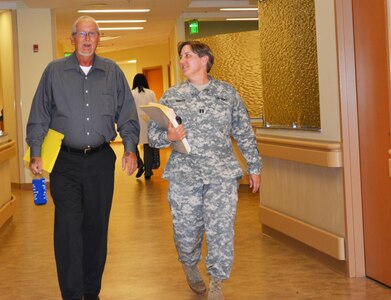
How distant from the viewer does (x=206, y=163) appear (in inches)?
153

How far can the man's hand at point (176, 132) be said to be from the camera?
3688 millimetres

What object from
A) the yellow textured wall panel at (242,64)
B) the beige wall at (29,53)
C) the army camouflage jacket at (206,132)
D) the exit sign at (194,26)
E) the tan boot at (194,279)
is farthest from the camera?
the exit sign at (194,26)

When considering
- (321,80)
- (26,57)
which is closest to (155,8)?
(26,57)

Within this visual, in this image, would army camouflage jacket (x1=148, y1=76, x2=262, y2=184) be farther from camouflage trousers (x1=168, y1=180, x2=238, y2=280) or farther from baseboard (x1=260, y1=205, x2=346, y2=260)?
baseboard (x1=260, y1=205, x2=346, y2=260)

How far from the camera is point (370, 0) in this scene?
4184 mm

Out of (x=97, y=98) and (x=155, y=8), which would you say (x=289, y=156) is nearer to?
(x=97, y=98)

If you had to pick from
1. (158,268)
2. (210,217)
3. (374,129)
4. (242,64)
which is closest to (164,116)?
(210,217)

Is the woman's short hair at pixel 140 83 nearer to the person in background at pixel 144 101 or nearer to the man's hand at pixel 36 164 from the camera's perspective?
the person in background at pixel 144 101

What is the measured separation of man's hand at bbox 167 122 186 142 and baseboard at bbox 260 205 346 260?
143cm

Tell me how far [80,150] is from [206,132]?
2.27ft

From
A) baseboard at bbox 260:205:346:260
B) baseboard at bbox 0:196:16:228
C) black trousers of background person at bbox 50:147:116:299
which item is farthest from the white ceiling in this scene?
black trousers of background person at bbox 50:147:116:299

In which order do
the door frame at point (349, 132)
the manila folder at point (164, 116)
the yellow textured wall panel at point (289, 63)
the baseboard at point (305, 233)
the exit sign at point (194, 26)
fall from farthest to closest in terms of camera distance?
the exit sign at point (194, 26) < the yellow textured wall panel at point (289, 63) < the baseboard at point (305, 233) < the door frame at point (349, 132) < the manila folder at point (164, 116)

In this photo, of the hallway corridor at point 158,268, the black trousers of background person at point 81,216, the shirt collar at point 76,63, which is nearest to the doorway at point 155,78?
the hallway corridor at point 158,268

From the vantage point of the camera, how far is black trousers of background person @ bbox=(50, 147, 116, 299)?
12.4ft
